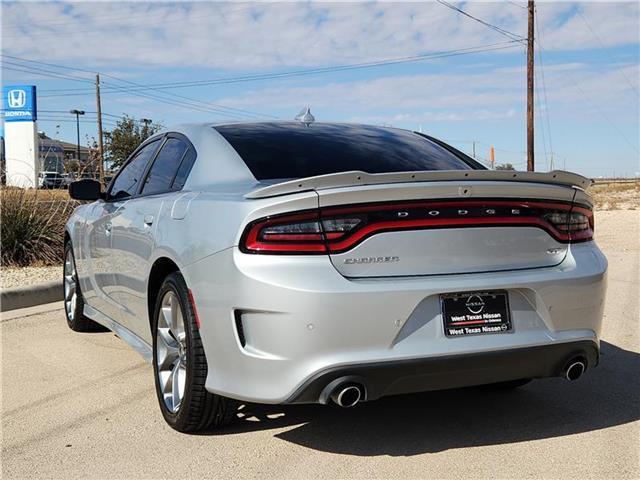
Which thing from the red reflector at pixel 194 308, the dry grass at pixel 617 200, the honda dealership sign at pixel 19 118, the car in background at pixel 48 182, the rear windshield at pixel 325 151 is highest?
the honda dealership sign at pixel 19 118

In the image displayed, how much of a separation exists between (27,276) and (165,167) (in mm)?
5209

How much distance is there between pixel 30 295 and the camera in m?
7.95

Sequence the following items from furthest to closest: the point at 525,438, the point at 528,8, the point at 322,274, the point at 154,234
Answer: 1. the point at 528,8
2. the point at 154,234
3. the point at 525,438
4. the point at 322,274

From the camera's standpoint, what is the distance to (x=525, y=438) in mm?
3732

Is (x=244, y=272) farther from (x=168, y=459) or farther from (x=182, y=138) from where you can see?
(x=182, y=138)

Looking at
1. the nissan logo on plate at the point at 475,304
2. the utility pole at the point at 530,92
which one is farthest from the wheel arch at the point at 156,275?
the utility pole at the point at 530,92

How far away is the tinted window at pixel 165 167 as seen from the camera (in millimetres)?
4520

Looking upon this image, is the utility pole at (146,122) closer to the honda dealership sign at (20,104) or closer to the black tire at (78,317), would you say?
the honda dealership sign at (20,104)

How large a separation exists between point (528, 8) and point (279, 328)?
2702cm

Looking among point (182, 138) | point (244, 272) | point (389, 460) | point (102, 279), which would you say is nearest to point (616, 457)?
point (389, 460)

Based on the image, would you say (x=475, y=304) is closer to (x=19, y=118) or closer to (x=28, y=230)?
(x=28, y=230)

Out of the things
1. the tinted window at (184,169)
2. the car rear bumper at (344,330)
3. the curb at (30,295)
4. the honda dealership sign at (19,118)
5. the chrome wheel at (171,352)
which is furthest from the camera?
the honda dealership sign at (19,118)

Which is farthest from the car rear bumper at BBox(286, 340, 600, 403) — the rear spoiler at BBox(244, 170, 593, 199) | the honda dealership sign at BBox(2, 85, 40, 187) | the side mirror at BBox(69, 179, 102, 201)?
the honda dealership sign at BBox(2, 85, 40, 187)

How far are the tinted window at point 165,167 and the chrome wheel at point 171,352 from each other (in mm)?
827
